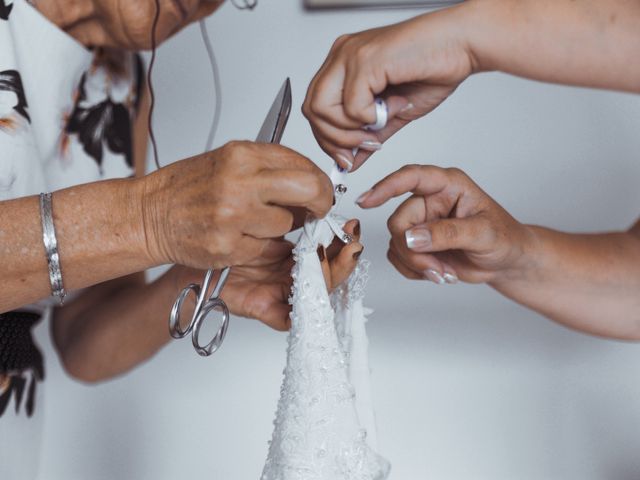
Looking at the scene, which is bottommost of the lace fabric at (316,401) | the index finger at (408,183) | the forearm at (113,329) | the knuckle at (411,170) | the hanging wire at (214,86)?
the lace fabric at (316,401)

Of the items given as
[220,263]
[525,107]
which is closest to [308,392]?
[220,263]

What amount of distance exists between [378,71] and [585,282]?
0.38 metres

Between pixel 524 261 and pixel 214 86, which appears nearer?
pixel 524 261

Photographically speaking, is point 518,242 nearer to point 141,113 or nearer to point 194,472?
point 141,113

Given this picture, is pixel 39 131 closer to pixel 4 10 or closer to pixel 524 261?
pixel 4 10

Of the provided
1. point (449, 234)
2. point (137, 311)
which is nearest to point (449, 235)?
point (449, 234)

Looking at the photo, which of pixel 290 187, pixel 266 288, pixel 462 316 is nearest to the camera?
pixel 290 187

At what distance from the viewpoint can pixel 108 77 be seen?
3.32 feet

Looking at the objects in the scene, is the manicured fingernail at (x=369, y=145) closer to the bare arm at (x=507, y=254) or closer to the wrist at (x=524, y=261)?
the bare arm at (x=507, y=254)

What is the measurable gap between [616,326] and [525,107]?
0.38 metres

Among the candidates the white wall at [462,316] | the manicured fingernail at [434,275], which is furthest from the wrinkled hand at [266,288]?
the white wall at [462,316]

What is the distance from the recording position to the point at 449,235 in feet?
2.44

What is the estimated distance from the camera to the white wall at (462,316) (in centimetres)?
114

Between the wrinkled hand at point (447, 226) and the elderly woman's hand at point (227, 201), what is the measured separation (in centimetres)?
13
